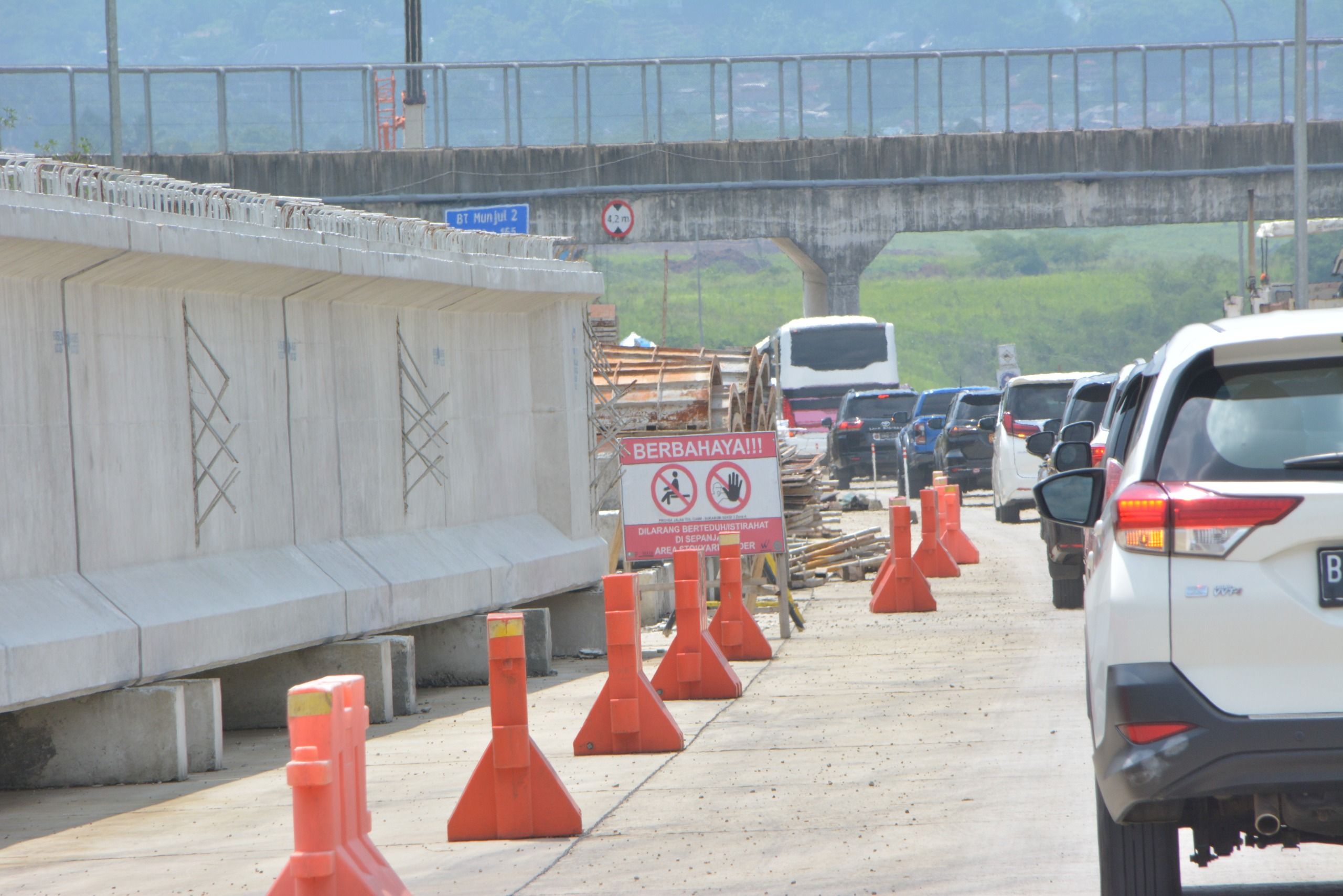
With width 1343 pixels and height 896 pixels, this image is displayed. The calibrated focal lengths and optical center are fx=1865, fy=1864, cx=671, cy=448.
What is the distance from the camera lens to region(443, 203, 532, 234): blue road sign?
77.7 feet

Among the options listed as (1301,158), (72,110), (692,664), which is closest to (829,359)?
(1301,158)

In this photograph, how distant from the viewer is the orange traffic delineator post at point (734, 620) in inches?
555

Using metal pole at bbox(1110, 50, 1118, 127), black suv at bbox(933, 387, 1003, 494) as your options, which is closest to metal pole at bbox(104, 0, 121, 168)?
black suv at bbox(933, 387, 1003, 494)

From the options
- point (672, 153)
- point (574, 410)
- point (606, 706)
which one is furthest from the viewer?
point (672, 153)

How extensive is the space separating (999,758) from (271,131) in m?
36.6

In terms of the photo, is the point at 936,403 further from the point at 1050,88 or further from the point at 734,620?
the point at 734,620

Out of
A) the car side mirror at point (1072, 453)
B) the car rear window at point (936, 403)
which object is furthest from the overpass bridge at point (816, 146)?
the car side mirror at point (1072, 453)

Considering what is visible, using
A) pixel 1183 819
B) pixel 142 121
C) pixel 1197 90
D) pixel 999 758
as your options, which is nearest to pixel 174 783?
pixel 999 758

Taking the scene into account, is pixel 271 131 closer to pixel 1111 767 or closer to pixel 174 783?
pixel 174 783

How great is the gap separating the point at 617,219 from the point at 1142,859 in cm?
3985

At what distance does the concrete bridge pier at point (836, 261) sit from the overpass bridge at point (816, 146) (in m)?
0.07

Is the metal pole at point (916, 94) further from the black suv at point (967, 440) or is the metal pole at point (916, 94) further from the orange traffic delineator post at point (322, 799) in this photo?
the orange traffic delineator post at point (322, 799)

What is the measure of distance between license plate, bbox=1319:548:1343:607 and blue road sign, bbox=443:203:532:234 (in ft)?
63.1

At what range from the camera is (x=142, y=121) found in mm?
42094
